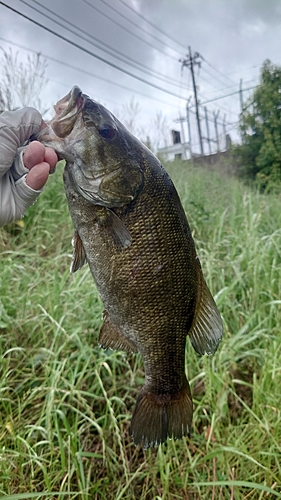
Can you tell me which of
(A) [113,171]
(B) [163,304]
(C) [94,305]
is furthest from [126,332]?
(C) [94,305]

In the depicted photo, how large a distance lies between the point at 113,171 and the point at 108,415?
1.54 m

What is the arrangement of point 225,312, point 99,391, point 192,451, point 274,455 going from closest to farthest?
point 274,455, point 192,451, point 99,391, point 225,312

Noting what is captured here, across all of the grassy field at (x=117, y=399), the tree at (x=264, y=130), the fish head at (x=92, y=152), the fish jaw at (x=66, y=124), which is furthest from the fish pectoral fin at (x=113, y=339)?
the tree at (x=264, y=130)

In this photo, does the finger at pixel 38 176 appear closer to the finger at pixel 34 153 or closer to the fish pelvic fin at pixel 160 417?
the finger at pixel 34 153

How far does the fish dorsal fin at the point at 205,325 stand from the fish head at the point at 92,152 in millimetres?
327

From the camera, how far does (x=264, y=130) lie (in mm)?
11070

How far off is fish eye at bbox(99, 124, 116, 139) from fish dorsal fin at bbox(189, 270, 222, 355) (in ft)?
1.44

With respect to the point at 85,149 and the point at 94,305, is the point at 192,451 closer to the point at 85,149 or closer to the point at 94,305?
the point at 94,305

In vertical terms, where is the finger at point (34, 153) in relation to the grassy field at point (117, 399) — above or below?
above

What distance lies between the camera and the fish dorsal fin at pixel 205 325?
0.96 m

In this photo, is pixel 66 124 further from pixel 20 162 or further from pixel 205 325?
pixel 205 325

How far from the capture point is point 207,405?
2.03m

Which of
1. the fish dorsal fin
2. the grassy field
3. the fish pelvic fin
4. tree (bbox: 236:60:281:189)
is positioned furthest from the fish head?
tree (bbox: 236:60:281:189)

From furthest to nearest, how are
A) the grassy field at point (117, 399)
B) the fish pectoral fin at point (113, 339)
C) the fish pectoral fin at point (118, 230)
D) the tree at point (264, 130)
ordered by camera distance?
the tree at point (264, 130) < the grassy field at point (117, 399) < the fish pectoral fin at point (113, 339) < the fish pectoral fin at point (118, 230)
